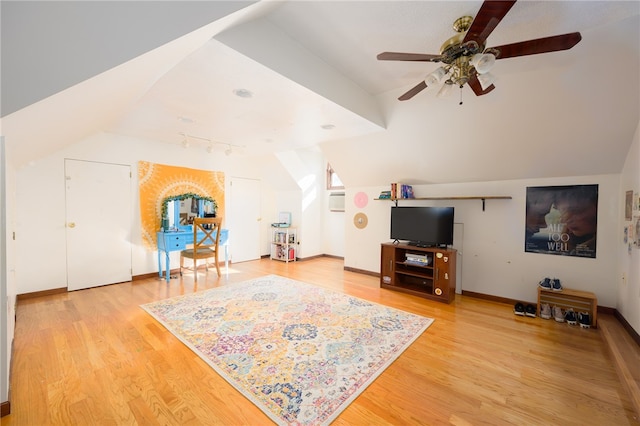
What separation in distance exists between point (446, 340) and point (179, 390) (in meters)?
2.32

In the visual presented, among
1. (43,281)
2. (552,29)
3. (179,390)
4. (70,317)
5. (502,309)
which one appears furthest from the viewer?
(43,281)

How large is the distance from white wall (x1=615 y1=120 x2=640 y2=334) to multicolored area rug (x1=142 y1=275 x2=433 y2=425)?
73.6 inches

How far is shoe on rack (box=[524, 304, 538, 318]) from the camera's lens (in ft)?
9.98

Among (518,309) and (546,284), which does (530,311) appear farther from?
(546,284)

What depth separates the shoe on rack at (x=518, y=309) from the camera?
311 centimetres

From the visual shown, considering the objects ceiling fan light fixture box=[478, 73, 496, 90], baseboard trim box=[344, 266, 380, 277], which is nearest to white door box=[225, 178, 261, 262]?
baseboard trim box=[344, 266, 380, 277]

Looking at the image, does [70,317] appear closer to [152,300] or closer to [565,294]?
[152,300]

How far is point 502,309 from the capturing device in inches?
129

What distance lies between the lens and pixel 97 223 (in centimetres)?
394

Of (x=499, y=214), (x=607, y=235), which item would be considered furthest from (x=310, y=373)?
(x=607, y=235)

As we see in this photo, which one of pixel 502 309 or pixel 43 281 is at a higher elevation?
pixel 43 281

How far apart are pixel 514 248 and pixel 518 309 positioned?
0.81 metres

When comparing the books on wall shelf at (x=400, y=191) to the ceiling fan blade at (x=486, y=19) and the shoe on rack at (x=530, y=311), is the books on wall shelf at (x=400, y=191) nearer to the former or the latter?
the shoe on rack at (x=530, y=311)

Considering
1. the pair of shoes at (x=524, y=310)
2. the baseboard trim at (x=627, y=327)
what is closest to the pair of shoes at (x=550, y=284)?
the pair of shoes at (x=524, y=310)
